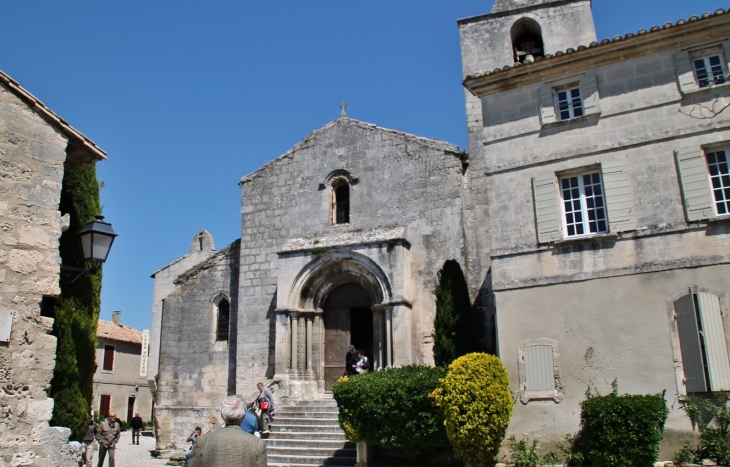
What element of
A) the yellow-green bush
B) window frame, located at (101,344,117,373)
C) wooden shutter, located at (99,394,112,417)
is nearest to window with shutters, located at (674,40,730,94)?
the yellow-green bush

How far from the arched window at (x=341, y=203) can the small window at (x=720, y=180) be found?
370 inches

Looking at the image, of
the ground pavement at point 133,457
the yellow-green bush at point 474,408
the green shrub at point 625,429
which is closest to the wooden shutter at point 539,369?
the yellow-green bush at point 474,408

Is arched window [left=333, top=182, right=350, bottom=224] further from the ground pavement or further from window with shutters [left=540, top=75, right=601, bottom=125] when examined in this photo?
the ground pavement

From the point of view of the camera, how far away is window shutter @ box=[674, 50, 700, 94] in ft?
40.0

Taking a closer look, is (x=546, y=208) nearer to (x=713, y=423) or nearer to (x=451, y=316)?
(x=451, y=316)

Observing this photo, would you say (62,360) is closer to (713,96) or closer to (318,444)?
(318,444)

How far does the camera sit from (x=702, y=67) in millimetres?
12289

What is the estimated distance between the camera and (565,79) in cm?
1341

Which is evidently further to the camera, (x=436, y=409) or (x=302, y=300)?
(x=302, y=300)

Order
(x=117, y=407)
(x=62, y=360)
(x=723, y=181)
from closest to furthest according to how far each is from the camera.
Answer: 1. (x=62, y=360)
2. (x=723, y=181)
3. (x=117, y=407)

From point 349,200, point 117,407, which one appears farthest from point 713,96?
point 117,407

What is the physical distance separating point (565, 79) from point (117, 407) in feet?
112

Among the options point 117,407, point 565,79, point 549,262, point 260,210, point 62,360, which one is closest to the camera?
point 62,360

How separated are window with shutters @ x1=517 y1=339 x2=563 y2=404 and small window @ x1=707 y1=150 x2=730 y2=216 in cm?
378
